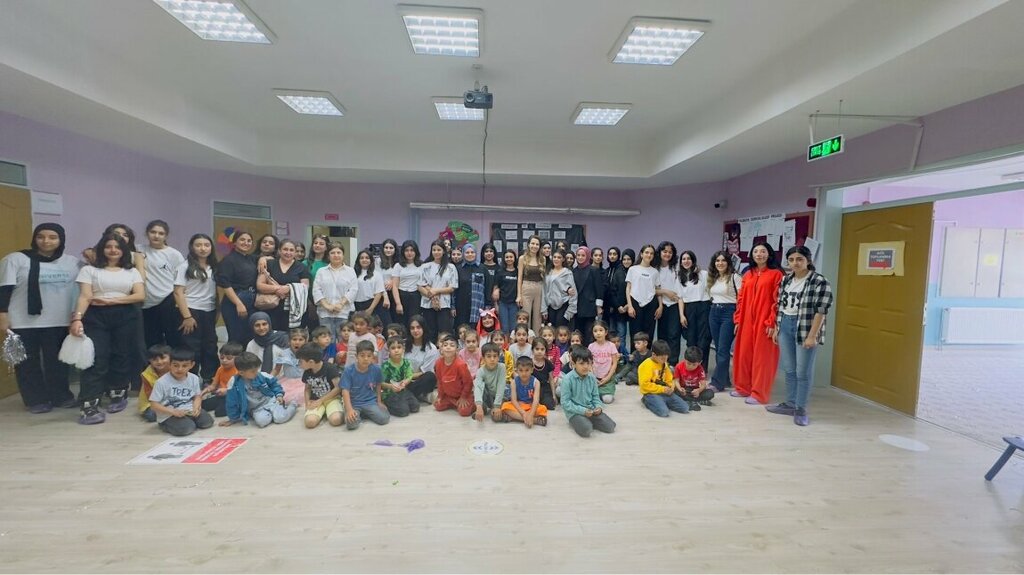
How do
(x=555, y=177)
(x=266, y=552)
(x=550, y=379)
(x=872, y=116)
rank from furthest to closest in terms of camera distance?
(x=555, y=177) → (x=550, y=379) → (x=872, y=116) → (x=266, y=552)

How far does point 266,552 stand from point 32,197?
445 cm

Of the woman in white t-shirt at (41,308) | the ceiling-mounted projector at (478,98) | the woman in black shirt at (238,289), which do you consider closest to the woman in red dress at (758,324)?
the ceiling-mounted projector at (478,98)


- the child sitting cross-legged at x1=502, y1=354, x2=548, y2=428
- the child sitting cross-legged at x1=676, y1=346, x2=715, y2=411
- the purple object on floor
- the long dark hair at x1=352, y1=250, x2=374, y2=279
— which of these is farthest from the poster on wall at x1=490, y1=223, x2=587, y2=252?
the purple object on floor

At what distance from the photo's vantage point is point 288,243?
13.9ft

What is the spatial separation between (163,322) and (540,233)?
513 cm

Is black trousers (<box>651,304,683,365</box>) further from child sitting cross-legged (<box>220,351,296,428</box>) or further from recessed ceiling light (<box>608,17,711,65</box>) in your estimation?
child sitting cross-legged (<box>220,351,296,428</box>)

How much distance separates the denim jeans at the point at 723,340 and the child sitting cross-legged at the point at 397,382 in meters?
3.09

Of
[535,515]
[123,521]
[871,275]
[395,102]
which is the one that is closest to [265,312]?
[123,521]

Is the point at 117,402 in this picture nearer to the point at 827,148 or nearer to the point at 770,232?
the point at 827,148

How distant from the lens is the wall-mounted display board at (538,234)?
282 inches

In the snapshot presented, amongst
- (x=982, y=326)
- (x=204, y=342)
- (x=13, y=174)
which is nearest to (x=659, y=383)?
(x=204, y=342)

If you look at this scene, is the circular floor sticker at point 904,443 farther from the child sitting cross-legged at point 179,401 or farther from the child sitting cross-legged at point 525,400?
the child sitting cross-legged at point 179,401

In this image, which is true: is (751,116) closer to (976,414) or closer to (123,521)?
(976,414)

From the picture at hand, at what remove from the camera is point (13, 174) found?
381 centimetres
